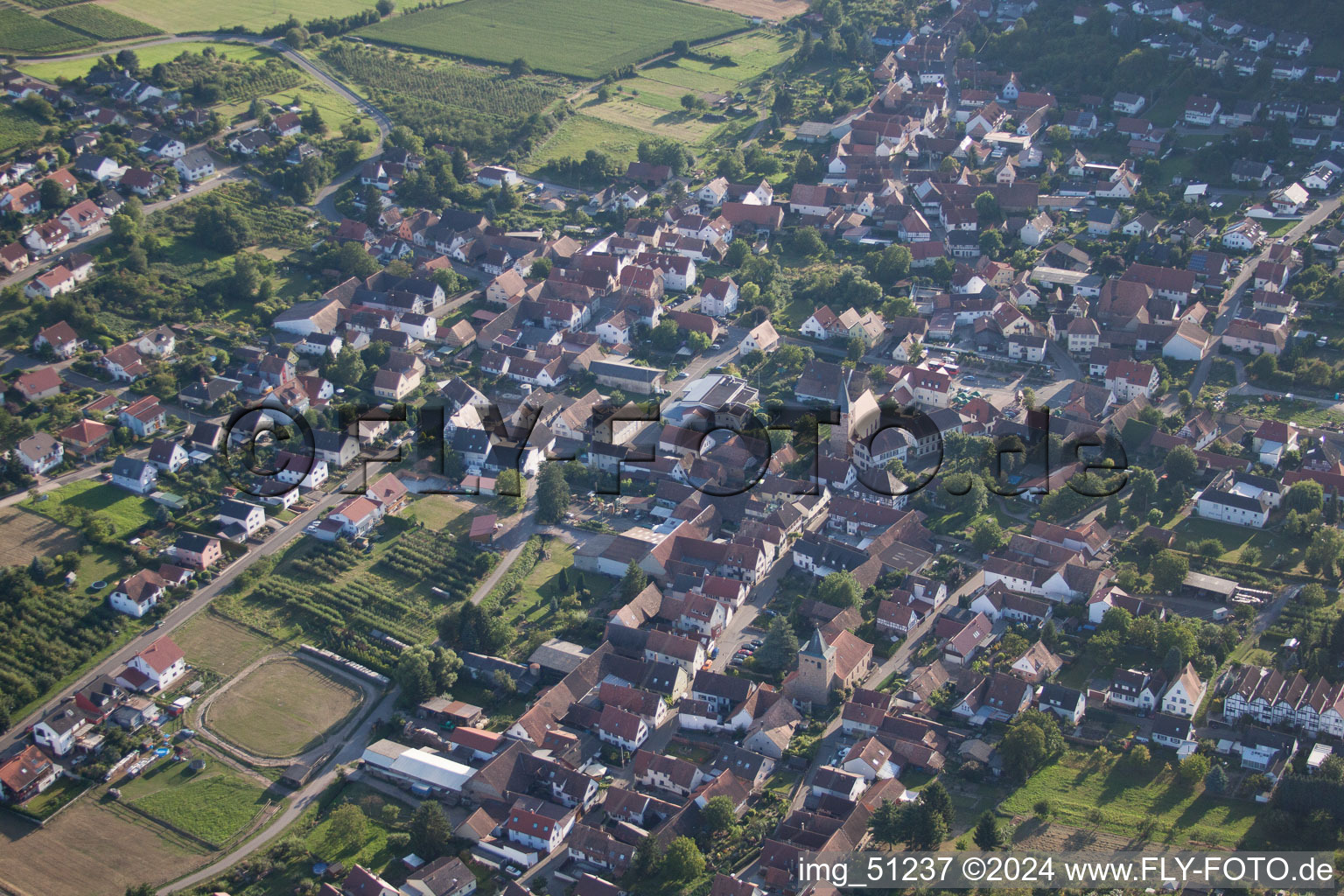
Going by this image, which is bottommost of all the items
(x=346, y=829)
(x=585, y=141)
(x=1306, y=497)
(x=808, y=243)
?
(x=346, y=829)

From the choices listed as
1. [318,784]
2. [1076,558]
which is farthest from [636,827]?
[1076,558]

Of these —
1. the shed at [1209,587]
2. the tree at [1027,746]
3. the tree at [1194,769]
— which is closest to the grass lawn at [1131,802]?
the tree at [1194,769]

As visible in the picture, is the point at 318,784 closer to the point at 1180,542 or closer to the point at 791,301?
the point at 1180,542

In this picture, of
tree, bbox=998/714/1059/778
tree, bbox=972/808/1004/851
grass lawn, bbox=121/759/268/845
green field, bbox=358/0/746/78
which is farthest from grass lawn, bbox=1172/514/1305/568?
green field, bbox=358/0/746/78

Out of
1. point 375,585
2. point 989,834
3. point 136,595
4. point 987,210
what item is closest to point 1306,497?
point 989,834

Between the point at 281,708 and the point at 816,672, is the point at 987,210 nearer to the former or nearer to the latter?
the point at 816,672

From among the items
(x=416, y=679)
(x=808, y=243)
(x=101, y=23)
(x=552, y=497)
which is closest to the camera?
(x=416, y=679)

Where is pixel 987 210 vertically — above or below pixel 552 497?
above
